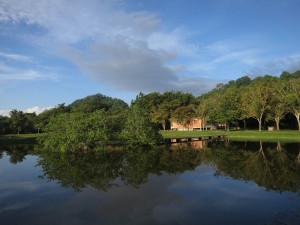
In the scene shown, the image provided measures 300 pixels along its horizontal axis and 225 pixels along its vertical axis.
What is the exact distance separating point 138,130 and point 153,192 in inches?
879

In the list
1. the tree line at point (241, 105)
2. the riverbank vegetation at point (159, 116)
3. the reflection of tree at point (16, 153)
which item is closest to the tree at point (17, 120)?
the riverbank vegetation at point (159, 116)

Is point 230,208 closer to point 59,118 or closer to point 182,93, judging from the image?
point 59,118

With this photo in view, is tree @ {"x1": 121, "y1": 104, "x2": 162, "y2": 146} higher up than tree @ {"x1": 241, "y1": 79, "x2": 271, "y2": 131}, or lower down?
lower down

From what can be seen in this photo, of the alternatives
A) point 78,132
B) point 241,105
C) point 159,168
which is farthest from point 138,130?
point 241,105

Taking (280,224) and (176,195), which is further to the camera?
(176,195)

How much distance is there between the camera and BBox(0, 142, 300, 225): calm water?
12170 millimetres

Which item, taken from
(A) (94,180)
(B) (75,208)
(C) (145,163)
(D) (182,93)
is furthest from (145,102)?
(B) (75,208)

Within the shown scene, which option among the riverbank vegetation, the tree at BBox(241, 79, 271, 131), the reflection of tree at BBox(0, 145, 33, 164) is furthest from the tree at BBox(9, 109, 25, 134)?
the tree at BBox(241, 79, 271, 131)

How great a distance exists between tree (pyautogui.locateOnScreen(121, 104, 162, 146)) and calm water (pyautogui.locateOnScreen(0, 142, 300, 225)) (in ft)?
36.4

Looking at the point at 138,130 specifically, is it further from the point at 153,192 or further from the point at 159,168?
the point at 153,192

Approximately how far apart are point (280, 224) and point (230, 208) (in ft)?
8.11

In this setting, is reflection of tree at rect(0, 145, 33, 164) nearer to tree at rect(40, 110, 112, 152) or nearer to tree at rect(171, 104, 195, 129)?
tree at rect(40, 110, 112, 152)

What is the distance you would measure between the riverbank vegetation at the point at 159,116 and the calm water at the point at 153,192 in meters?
8.22

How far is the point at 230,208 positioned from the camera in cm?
1305
